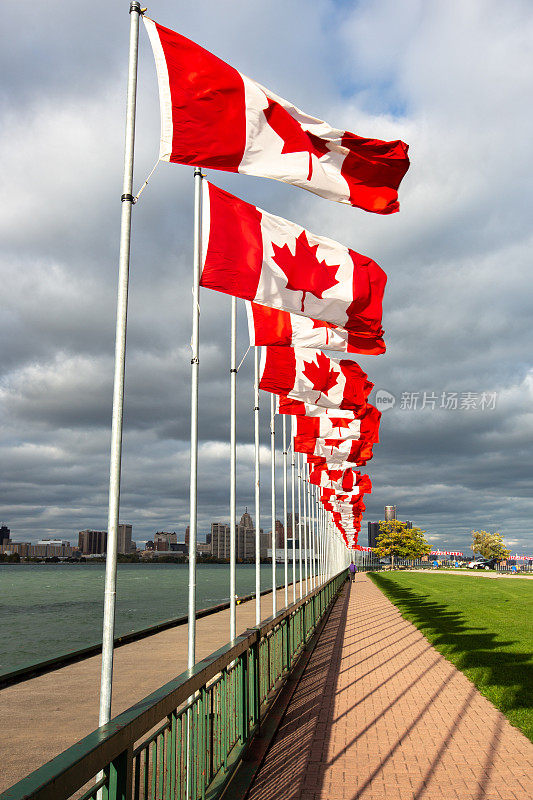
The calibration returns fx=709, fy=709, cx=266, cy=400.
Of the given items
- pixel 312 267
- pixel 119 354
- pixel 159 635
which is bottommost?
pixel 159 635

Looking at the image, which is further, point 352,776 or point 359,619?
point 359,619

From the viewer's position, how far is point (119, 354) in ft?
18.0

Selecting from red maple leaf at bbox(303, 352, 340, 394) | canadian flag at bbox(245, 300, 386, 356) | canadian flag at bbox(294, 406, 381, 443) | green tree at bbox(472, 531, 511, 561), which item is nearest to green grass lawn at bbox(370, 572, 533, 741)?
canadian flag at bbox(245, 300, 386, 356)

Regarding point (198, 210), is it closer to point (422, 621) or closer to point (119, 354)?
point (119, 354)

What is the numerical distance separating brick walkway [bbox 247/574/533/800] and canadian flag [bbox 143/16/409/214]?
5.98 meters

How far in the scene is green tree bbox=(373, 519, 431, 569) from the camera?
534 feet

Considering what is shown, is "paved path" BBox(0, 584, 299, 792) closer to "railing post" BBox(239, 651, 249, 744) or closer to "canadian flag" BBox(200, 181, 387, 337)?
"railing post" BBox(239, 651, 249, 744)

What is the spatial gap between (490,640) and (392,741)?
10.9m

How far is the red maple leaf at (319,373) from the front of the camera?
14734 millimetres

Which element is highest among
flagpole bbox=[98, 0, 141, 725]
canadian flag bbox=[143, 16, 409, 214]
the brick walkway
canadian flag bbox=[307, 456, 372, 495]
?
canadian flag bbox=[143, 16, 409, 214]

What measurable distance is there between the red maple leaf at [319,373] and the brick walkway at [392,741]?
556 cm

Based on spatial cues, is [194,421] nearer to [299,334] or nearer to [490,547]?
[299,334]

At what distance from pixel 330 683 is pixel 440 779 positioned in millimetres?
5238

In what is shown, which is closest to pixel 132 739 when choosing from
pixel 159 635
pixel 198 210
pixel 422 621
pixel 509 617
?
pixel 198 210
